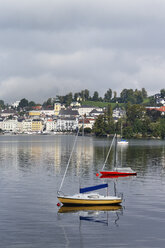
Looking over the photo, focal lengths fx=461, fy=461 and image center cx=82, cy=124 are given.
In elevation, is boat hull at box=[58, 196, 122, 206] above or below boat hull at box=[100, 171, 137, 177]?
above

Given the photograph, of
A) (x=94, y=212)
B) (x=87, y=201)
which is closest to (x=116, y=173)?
(x=87, y=201)

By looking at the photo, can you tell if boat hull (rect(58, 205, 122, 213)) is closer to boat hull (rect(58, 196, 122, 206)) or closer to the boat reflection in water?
the boat reflection in water

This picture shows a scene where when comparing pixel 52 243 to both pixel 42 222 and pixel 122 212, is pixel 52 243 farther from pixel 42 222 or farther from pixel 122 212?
pixel 122 212

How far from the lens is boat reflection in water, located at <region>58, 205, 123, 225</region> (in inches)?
1432

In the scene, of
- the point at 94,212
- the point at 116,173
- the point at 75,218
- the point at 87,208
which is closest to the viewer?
the point at 75,218

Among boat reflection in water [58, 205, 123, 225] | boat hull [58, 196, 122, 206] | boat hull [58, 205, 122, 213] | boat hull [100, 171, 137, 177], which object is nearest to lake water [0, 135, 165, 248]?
boat reflection in water [58, 205, 123, 225]

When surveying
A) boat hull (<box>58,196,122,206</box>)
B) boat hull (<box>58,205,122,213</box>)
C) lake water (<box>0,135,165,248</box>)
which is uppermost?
boat hull (<box>58,196,122,206</box>)

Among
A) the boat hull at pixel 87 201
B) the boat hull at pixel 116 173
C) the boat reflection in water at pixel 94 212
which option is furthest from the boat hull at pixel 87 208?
the boat hull at pixel 116 173

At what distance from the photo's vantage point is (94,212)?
38.6 meters

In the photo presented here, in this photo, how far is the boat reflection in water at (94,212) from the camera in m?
36.4

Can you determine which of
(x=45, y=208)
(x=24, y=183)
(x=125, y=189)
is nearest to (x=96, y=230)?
(x=45, y=208)

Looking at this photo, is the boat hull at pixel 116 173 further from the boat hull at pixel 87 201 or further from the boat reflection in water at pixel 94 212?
the boat hull at pixel 87 201

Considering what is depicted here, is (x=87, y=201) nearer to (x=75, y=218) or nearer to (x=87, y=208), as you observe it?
(x=87, y=208)

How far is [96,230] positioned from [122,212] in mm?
5992
